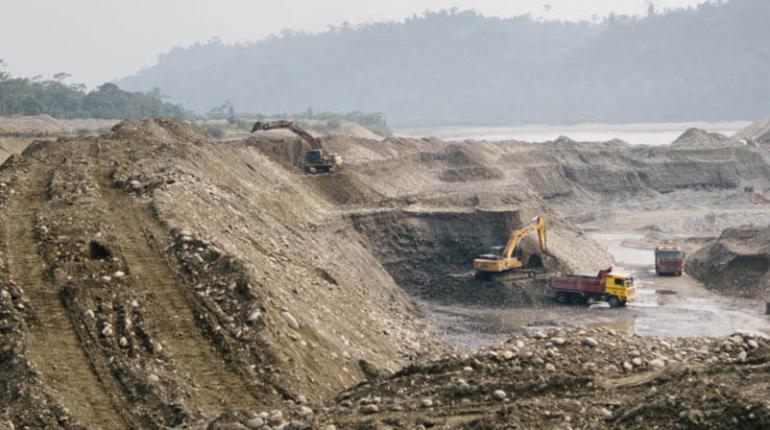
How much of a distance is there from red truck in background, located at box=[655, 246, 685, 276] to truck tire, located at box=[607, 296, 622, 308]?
6914 millimetres

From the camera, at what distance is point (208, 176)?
29.9 m

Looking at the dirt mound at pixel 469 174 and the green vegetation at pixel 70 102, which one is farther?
the green vegetation at pixel 70 102

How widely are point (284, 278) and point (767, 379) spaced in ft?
42.9

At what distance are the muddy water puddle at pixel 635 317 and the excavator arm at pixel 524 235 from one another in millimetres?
2451

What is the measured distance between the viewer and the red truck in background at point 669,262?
1451 inches

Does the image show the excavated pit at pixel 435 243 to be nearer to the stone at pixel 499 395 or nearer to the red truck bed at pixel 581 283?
the red truck bed at pixel 581 283

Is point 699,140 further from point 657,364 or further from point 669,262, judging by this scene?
point 657,364

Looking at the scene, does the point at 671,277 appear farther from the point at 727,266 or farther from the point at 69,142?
the point at 69,142

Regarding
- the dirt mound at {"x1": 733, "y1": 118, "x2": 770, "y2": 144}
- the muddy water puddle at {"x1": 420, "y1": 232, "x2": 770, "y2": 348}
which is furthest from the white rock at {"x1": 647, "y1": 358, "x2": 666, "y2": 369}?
the dirt mound at {"x1": 733, "y1": 118, "x2": 770, "y2": 144}

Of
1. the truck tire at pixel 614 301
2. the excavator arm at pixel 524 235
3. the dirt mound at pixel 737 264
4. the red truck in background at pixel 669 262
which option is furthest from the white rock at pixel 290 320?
the red truck in background at pixel 669 262

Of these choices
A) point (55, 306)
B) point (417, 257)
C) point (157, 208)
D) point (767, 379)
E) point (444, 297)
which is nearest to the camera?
point (767, 379)

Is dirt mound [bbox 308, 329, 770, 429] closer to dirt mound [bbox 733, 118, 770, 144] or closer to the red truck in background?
the red truck in background

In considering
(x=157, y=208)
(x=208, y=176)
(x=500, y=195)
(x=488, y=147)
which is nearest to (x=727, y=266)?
(x=500, y=195)

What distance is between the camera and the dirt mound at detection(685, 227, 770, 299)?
3419 centimetres
